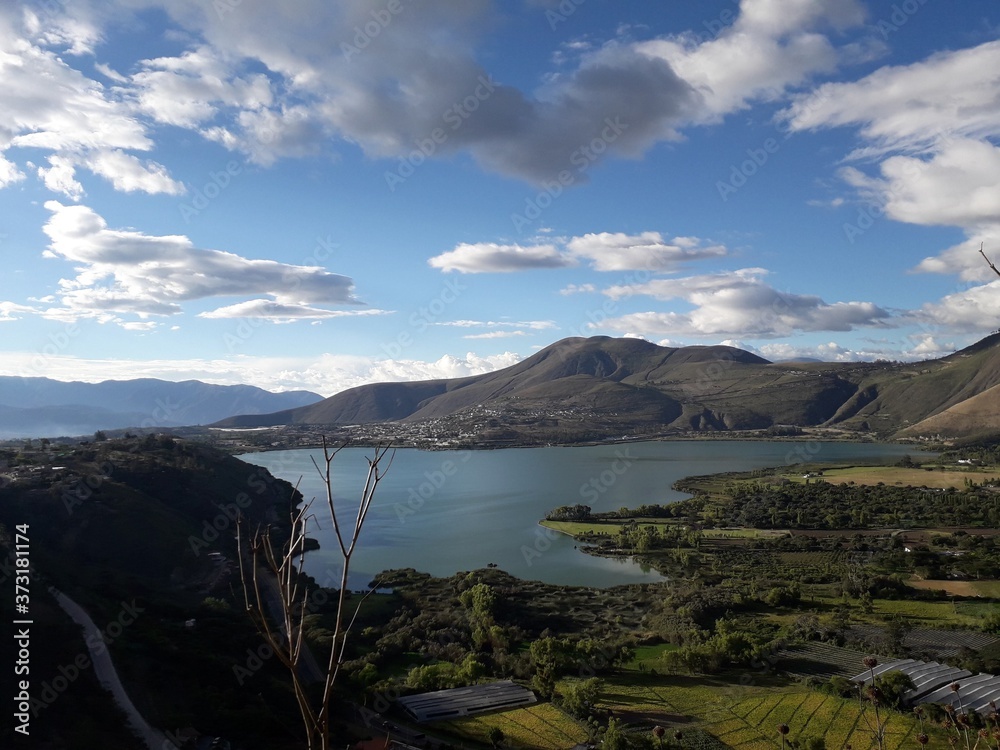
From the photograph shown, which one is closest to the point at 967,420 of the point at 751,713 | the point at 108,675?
the point at 751,713

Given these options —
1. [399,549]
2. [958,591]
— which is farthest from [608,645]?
[399,549]

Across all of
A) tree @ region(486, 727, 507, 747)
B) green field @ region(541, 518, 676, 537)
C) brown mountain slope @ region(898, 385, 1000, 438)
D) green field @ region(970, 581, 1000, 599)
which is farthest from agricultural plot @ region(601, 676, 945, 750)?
brown mountain slope @ region(898, 385, 1000, 438)

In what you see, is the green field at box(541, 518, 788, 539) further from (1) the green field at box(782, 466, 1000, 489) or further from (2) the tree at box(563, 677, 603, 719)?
(2) the tree at box(563, 677, 603, 719)

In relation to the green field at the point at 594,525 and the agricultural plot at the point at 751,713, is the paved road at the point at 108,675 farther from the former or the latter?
the green field at the point at 594,525

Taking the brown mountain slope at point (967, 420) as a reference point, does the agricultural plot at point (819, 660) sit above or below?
below

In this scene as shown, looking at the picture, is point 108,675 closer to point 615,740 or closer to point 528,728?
point 528,728

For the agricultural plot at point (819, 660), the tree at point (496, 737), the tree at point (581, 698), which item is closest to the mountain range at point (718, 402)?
the agricultural plot at point (819, 660)

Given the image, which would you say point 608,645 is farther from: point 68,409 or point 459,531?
point 68,409
